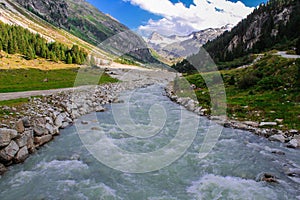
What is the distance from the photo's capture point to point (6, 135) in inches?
380

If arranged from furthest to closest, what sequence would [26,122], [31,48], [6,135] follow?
1. [31,48]
2. [26,122]
3. [6,135]

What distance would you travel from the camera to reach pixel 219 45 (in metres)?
116

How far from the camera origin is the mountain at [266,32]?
6544 centimetres

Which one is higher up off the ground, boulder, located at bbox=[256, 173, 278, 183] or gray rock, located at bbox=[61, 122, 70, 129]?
boulder, located at bbox=[256, 173, 278, 183]

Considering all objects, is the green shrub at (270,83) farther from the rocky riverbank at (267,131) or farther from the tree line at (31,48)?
the tree line at (31,48)

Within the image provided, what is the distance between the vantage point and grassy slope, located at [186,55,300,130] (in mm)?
16125

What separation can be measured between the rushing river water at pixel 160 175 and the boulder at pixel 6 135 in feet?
4.07

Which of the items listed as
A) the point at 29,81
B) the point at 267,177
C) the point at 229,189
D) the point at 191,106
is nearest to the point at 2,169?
the point at 229,189

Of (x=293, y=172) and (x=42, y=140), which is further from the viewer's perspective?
(x=42, y=140)

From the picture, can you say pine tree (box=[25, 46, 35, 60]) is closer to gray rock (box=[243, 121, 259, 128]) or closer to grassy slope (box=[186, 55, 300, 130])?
grassy slope (box=[186, 55, 300, 130])

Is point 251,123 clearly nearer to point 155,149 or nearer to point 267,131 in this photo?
point 267,131

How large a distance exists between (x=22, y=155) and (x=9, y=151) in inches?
27.7

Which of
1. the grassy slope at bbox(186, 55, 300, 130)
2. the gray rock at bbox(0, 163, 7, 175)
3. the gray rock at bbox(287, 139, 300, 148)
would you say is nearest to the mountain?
the grassy slope at bbox(186, 55, 300, 130)

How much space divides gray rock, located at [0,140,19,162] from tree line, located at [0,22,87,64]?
55.6 m
